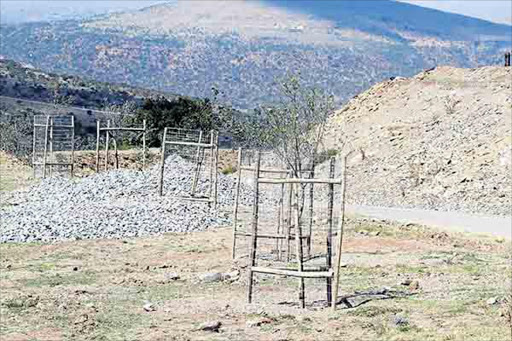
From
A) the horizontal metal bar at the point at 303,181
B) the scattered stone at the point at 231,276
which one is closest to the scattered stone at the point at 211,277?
the scattered stone at the point at 231,276

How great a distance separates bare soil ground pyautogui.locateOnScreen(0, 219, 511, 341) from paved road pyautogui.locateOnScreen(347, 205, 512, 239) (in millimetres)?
3627

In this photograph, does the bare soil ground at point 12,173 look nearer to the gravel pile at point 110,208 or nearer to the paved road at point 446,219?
the gravel pile at point 110,208

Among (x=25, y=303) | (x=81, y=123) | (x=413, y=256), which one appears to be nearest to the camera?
(x=25, y=303)

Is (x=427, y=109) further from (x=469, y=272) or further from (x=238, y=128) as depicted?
(x=469, y=272)

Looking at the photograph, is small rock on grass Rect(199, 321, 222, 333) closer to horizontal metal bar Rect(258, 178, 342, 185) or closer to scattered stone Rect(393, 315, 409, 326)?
scattered stone Rect(393, 315, 409, 326)

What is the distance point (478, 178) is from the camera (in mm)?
32188

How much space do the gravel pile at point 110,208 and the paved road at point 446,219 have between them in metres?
3.86

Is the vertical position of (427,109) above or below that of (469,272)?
above

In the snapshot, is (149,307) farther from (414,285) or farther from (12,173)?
(12,173)

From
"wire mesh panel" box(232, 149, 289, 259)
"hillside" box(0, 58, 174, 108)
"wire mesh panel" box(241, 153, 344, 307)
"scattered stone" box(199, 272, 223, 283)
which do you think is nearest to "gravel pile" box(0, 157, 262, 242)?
"wire mesh panel" box(232, 149, 289, 259)

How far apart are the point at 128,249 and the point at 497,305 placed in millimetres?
8758

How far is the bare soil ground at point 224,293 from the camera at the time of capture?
37.9 feet

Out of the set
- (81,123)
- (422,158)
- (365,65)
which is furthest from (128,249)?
(365,65)

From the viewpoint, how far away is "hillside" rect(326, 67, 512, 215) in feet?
105
